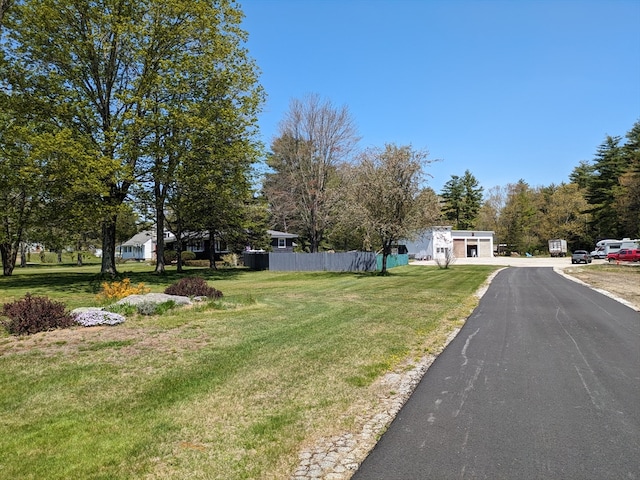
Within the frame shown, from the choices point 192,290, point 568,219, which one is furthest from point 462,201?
point 192,290

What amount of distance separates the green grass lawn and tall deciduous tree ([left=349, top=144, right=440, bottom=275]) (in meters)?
16.8

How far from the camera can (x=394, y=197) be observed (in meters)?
27.7

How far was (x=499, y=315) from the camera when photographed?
1227 centimetres

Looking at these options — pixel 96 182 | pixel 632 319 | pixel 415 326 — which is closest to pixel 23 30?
pixel 96 182

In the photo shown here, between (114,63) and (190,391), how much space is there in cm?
2248

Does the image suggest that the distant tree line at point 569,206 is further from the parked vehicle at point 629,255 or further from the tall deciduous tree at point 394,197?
the tall deciduous tree at point 394,197

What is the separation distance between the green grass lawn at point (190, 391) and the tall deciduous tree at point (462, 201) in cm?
8468

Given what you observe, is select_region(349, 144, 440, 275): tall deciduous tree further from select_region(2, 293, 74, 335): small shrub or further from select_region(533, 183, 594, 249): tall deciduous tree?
select_region(533, 183, 594, 249): tall deciduous tree

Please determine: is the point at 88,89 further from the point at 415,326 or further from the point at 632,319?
the point at 632,319

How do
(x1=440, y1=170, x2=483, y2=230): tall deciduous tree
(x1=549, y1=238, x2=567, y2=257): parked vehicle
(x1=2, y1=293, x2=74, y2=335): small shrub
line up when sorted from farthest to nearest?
1. (x1=440, y1=170, x2=483, y2=230): tall deciduous tree
2. (x1=549, y1=238, x2=567, y2=257): parked vehicle
3. (x1=2, y1=293, x2=74, y2=335): small shrub

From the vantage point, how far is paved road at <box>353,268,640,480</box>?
3715 millimetres

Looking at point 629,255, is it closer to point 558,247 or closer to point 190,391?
point 558,247

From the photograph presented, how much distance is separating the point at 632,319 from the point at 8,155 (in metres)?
23.2

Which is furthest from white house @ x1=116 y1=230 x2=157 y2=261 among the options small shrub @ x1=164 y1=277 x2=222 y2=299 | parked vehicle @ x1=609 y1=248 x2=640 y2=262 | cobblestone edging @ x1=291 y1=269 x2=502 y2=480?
cobblestone edging @ x1=291 y1=269 x2=502 y2=480
